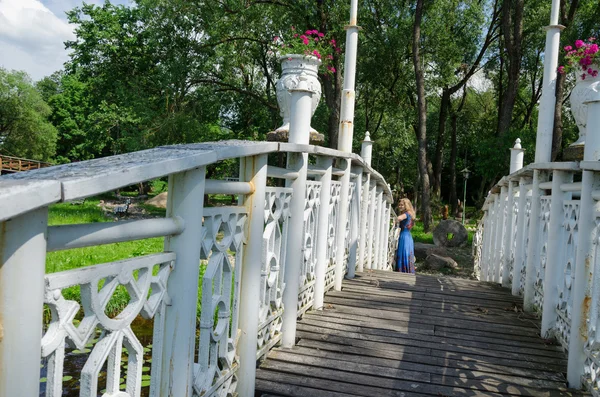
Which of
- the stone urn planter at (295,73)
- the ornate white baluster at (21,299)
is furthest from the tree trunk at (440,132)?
the ornate white baluster at (21,299)

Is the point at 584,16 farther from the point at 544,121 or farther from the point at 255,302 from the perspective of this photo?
the point at 255,302

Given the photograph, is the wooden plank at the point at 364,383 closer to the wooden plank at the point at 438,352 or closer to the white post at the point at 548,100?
the wooden plank at the point at 438,352

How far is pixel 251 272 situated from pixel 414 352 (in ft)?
4.95

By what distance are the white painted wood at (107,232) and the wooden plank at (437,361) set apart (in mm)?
2057

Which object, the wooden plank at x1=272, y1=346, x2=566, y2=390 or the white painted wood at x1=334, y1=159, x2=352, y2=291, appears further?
the white painted wood at x1=334, y1=159, x2=352, y2=291

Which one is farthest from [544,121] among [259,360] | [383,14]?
[383,14]

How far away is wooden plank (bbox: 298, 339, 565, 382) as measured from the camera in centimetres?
338

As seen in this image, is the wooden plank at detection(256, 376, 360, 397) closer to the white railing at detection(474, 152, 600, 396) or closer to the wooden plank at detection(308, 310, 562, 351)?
the wooden plank at detection(308, 310, 562, 351)

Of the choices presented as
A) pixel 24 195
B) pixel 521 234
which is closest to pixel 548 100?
pixel 521 234

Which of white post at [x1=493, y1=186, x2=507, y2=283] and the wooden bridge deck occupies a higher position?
white post at [x1=493, y1=186, x2=507, y2=283]

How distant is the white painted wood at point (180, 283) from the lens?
1917mm

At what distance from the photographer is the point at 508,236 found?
6074mm

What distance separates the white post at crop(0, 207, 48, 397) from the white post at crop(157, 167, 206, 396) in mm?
712

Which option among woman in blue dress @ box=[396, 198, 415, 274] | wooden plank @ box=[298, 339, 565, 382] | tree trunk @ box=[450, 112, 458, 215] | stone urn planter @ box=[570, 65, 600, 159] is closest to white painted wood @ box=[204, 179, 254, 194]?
wooden plank @ box=[298, 339, 565, 382]
